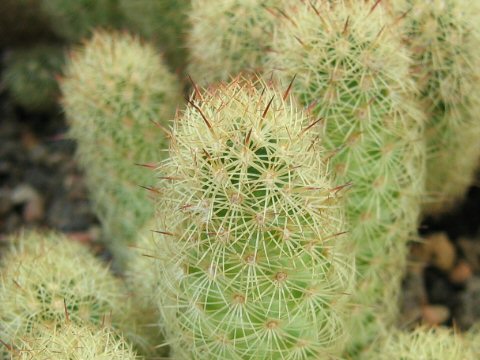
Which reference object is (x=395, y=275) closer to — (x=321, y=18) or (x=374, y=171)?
(x=374, y=171)

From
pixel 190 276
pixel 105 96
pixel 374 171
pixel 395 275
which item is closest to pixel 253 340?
pixel 190 276

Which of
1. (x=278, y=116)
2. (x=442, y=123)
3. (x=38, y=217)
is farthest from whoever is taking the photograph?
(x=38, y=217)

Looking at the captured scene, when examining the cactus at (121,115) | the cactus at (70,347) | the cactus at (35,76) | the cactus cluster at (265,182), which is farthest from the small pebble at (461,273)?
the cactus at (35,76)

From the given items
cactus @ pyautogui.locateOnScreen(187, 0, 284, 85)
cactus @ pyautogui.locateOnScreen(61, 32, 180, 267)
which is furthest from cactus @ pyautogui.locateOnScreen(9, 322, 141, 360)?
cactus @ pyautogui.locateOnScreen(187, 0, 284, 85)

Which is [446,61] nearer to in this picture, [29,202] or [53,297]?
[53,297]

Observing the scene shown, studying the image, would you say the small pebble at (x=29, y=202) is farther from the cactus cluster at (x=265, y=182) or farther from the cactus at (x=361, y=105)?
the cactus at (x=361, y=105)

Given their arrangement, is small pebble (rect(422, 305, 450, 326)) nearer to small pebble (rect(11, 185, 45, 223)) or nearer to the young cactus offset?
the young cactus offset
